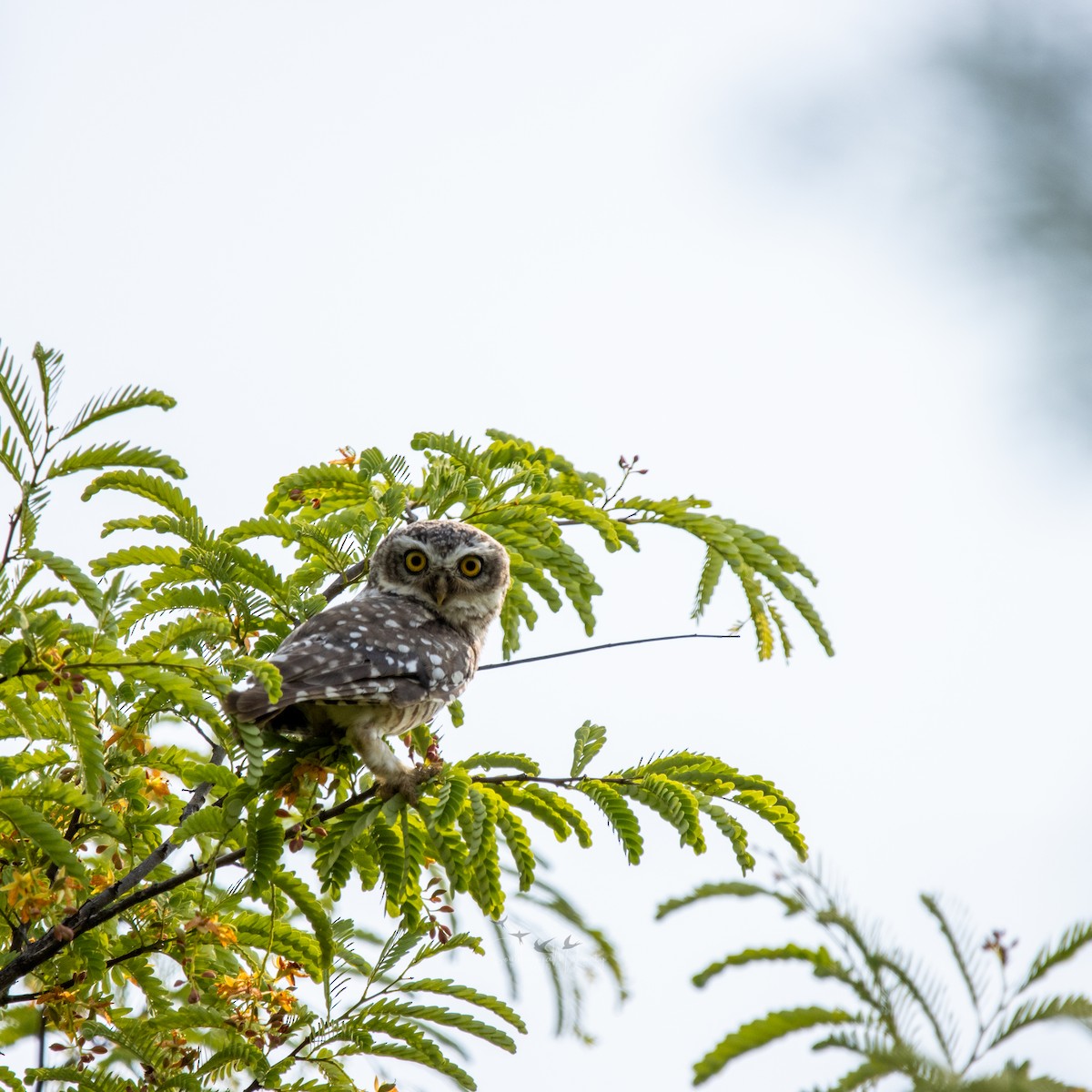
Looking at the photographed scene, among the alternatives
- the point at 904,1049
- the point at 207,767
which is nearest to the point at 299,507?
the point at 207,767

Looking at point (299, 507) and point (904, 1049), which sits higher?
point (299, 507)

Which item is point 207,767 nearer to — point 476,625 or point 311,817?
point 311,817

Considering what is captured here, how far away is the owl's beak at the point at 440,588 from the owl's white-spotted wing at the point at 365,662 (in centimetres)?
29

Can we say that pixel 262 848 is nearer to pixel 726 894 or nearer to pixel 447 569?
pixel 726 894

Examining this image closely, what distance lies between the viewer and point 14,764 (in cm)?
325

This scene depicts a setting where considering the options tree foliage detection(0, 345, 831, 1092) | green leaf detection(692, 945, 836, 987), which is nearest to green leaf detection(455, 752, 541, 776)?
tree foliage detection(0, 345, 831, 1092)

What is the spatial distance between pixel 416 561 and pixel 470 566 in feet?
0.73

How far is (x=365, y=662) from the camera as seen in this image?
3883 mm

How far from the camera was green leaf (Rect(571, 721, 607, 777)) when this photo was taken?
3250mm

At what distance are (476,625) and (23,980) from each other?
238 centimetres

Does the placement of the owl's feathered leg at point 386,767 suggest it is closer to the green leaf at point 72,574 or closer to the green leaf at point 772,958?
the green leaf at point 72,574

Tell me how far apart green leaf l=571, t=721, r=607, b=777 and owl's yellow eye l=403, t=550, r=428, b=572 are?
204 cm

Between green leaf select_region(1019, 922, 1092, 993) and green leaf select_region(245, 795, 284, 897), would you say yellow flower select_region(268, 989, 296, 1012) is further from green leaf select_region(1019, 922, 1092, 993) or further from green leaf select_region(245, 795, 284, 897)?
green leaf select_region(1019, 922, 1092, 993)

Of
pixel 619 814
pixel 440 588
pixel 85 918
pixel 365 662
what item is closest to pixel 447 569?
pixel 440 588
